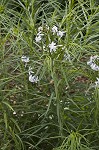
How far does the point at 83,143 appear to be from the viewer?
3082 mm

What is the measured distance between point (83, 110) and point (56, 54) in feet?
1.75

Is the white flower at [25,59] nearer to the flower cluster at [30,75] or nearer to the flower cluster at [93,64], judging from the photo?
the flower cluster at [30,75]

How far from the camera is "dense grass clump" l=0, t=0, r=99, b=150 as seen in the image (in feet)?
9.55

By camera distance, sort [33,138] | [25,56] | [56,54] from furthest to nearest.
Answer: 1. [33,138]
2. [25,56]
3. [56,54]

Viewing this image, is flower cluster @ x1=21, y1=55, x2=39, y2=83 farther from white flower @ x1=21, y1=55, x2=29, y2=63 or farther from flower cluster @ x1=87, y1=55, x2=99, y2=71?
flower cluster @ x1=87, y1=55, x2=99, y2=71

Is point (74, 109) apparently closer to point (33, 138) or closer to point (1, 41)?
point (33, 138)

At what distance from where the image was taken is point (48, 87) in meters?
3.13

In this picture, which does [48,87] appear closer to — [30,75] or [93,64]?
[30,75]


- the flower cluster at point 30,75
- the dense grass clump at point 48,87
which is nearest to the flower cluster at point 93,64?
the dense grass clump at point 48,87

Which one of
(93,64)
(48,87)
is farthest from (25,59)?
(93,64)

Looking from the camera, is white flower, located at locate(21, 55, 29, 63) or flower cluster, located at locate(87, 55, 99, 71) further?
white flower, located at locate(21, 55, 29, 63)

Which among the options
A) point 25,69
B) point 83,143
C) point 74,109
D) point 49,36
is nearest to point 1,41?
point 25,69

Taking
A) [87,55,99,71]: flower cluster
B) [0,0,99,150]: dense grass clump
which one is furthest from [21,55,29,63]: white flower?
[87,55,99,71]: flower cluster

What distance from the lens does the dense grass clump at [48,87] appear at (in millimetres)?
2912
